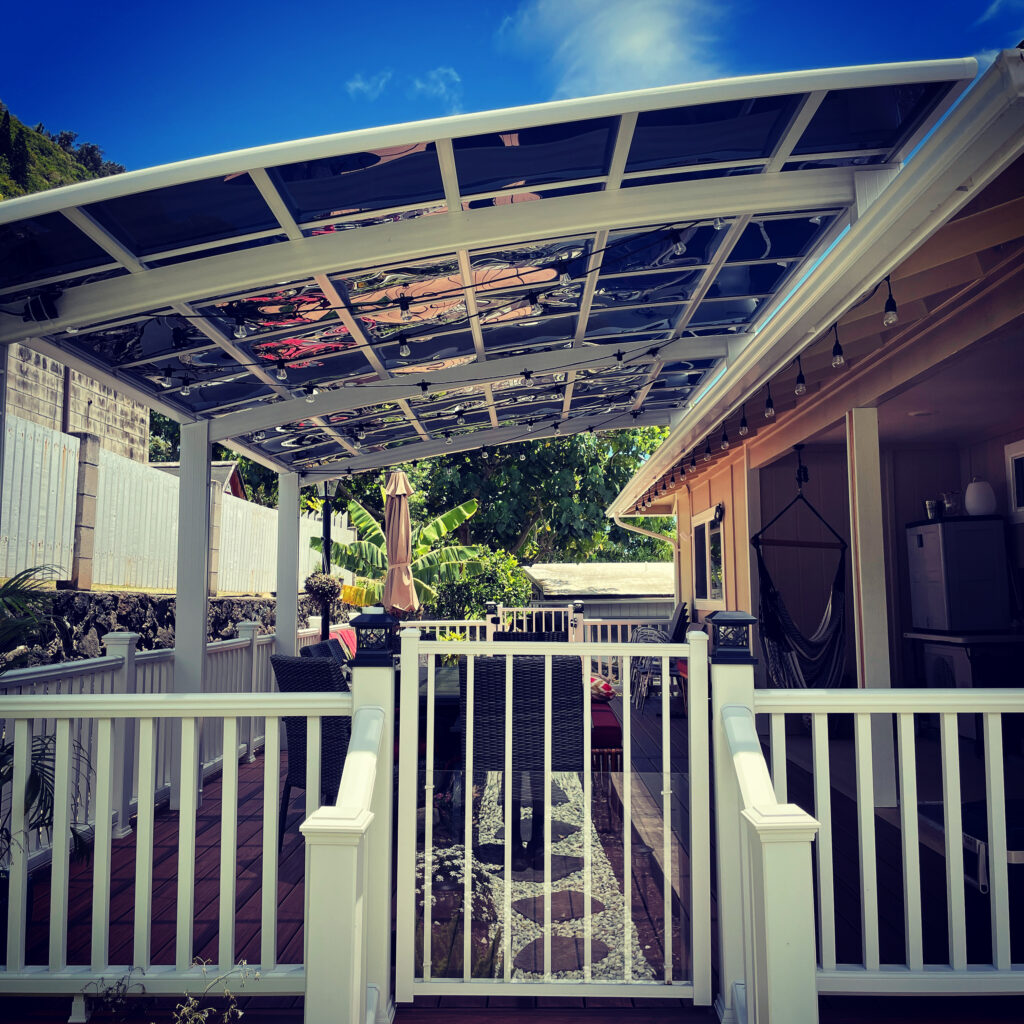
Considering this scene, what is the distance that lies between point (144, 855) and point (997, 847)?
2546 mm

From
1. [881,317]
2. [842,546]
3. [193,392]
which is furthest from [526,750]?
[842,546]

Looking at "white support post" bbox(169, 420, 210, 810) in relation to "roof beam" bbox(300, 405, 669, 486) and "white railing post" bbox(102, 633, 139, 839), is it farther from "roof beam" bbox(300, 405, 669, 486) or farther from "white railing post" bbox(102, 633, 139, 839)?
"roof beam" bbox(300, 405, 669, 486)

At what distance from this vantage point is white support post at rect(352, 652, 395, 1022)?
2512mm

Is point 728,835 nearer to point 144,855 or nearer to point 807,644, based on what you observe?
point 144,855

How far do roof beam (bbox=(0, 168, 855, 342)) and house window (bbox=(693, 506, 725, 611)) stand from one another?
5551 mm

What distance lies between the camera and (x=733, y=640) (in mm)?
2619

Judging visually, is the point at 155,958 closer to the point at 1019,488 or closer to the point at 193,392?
the point at 193,392

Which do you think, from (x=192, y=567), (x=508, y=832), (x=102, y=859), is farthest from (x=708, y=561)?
(x=102, y=859)

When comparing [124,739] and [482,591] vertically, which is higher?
[482,591]

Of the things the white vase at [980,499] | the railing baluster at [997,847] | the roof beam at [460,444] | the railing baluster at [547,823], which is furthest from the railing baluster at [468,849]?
the roof beam at [460,444]

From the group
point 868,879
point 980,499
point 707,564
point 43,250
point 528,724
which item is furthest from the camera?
point 707,564

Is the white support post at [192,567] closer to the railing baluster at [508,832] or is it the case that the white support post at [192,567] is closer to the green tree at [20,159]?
the railing baluster at [508,832]

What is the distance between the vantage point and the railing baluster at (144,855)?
2.49 meters

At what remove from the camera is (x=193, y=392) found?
17.8 ft
